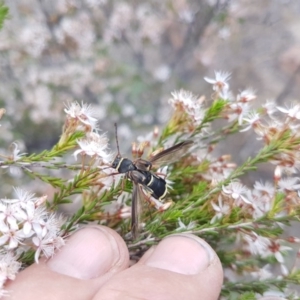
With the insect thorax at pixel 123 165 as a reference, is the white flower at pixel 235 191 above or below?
below

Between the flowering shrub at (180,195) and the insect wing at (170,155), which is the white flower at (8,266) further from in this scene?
the insect wing at (170,155)

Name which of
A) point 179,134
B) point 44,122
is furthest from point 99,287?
point 44,122

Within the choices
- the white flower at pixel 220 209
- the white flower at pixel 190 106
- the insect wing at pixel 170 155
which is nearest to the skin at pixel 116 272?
the white flower at pixel 220 209

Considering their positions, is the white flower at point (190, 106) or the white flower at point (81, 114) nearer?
the white flower at point (81, 114)

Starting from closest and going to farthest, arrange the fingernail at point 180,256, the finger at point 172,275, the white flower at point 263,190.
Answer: the finger at point 172,275 → the fingernail at point 180,256 → the white flower at point 263,190

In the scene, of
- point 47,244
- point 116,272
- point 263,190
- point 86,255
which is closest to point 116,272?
point 116,272

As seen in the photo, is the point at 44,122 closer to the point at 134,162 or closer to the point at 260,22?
the point at 260,22

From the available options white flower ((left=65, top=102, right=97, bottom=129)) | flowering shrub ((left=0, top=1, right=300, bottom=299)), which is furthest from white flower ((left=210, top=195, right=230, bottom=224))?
white flower ((left=65, top=102, right=97, bottom=129))
